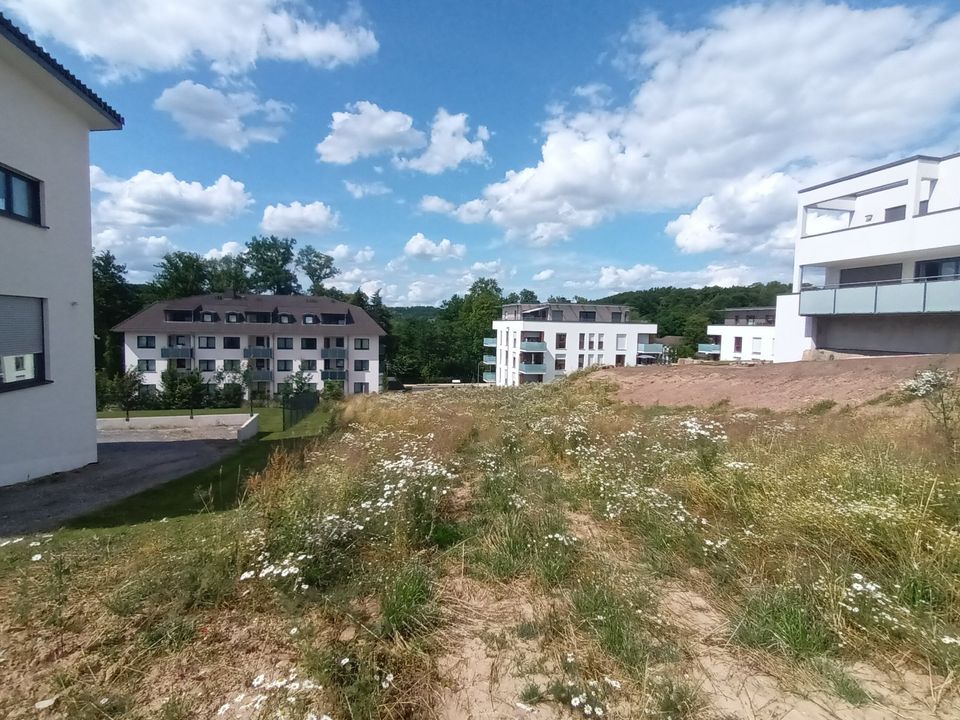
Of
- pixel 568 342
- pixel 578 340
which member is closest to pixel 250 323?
pixel 568 342

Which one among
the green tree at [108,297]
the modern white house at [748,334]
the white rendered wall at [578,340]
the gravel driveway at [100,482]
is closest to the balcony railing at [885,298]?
the modern white house at [748,334]

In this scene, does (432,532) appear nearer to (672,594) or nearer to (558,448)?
(672,594)

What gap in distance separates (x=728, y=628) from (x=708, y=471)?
105 inches

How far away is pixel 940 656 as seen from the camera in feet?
8.99

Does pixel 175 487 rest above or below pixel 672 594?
below

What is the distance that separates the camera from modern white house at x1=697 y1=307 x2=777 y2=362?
139 ft

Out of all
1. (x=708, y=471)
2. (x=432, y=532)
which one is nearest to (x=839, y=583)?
(x=708, y=471)

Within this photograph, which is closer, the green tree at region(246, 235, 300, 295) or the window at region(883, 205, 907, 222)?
the window at region(883, 205, 907, 222)

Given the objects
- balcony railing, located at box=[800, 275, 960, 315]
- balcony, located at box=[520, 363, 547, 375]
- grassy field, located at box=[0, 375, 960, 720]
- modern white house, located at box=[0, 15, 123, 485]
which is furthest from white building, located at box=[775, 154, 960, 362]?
balcony, located at box=[520, 363, 547, 375]

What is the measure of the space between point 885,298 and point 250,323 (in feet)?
150

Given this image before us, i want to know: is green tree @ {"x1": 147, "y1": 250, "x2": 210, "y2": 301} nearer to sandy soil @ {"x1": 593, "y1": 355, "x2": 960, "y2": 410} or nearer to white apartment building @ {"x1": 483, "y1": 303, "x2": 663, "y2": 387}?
white apartment building @ {"x1": 483, "y1": 303, "x2": 663, "y2": 387}

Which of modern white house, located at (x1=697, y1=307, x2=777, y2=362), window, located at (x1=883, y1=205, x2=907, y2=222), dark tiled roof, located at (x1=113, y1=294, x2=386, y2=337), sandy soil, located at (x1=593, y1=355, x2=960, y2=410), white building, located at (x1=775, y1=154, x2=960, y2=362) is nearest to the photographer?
sandy soil, located at (x1=593, y1=355, x2=960, y2=410)

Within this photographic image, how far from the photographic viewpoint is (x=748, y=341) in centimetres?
4453

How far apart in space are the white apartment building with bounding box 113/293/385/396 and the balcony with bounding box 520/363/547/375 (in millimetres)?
15412
